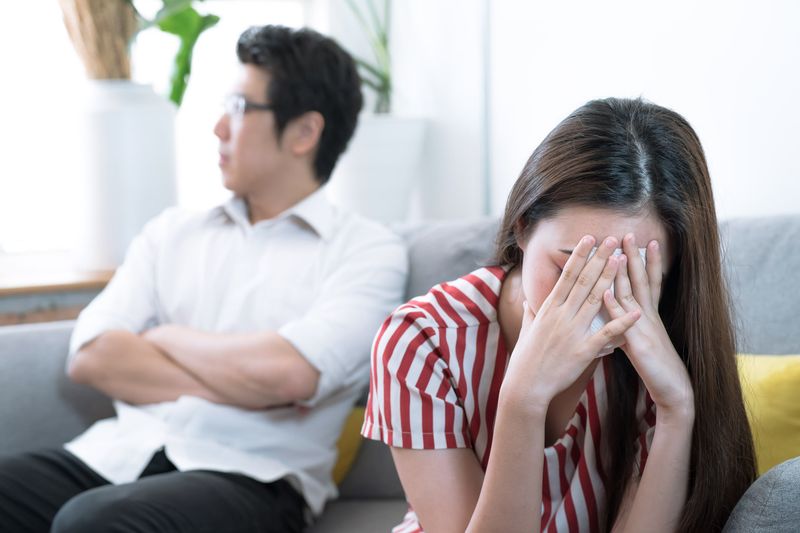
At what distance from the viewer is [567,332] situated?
3.47ft

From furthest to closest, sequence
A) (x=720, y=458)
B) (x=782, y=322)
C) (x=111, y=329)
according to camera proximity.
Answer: (x=111, y=329) → (x=782, y=322) → (x=720, y=458)

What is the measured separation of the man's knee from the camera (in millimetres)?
1409

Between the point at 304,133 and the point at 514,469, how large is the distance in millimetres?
1050

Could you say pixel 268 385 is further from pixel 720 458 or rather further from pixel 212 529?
pixel 720 458

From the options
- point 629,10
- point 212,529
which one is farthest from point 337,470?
point 629,10

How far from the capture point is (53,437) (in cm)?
183

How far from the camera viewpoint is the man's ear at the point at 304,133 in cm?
196

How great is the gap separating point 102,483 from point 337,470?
404 millimetres

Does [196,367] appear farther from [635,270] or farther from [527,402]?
[635,270]

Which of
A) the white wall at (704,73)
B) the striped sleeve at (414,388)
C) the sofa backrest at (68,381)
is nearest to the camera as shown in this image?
the striped sleeve at (414,388)

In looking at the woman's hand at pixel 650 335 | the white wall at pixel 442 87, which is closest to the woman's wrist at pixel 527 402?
the woman's hand at pixel 650 335

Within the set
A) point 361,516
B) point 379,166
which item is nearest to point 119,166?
point 379,166

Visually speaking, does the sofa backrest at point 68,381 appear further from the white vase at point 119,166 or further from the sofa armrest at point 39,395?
the white vase at point 119,166

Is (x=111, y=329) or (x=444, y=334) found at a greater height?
(x=444, y=334)
